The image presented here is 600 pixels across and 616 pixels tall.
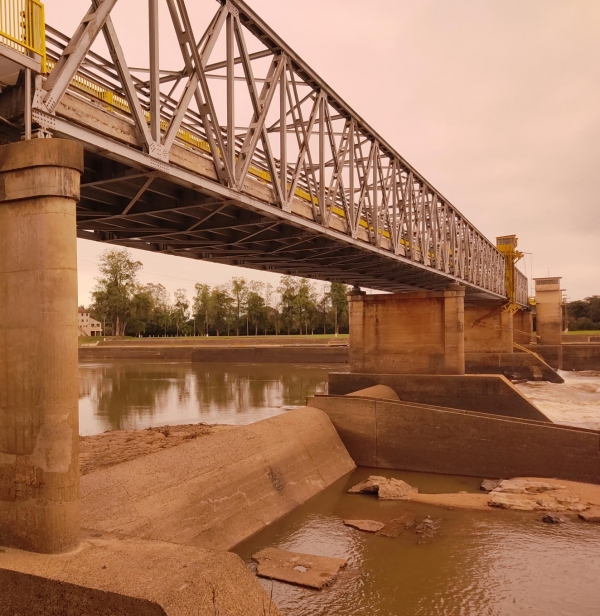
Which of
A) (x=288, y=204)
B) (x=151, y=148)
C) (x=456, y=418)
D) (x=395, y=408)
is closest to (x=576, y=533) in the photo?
(x=456, y=418)

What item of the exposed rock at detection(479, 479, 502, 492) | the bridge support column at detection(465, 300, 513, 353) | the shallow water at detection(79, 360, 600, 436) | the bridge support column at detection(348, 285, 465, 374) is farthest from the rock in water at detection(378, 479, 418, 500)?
the bridge support column at detection(465, 300, 513, 353)

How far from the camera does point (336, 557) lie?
43.4 ft

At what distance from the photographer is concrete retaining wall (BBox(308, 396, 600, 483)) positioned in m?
19.5

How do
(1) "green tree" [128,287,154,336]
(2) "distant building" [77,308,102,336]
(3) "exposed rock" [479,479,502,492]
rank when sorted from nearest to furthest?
(3) "exposed rock" [479,479,502,492] → (1) "green tree" [128,287,154,336] → (2) "distant building" [77,308,102,336]

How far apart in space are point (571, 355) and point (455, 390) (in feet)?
128

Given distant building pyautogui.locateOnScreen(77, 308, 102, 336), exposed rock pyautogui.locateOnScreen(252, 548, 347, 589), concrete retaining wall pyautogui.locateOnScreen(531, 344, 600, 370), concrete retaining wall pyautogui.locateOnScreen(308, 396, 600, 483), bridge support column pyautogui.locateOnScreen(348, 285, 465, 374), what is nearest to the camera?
exposed rock pyautogui.locateOnScreen(252, 548, 347, 589)

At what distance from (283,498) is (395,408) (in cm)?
719

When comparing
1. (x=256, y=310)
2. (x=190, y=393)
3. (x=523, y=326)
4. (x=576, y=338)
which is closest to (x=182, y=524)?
(x=190, y=393)

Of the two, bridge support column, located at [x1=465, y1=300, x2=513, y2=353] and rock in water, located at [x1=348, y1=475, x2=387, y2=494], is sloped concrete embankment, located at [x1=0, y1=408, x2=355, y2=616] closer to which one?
rock in water, located at [x1=348, y1=475, x2=387, y2=494]

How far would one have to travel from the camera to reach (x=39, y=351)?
7.54 metres

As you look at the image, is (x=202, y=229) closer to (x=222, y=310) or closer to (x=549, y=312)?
(x=549, y=312)

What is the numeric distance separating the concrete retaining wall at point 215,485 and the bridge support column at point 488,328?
36914 millimetres

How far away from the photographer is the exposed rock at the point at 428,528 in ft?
48.1

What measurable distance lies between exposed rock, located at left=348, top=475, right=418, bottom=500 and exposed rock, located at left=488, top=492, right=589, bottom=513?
8.46 ft
